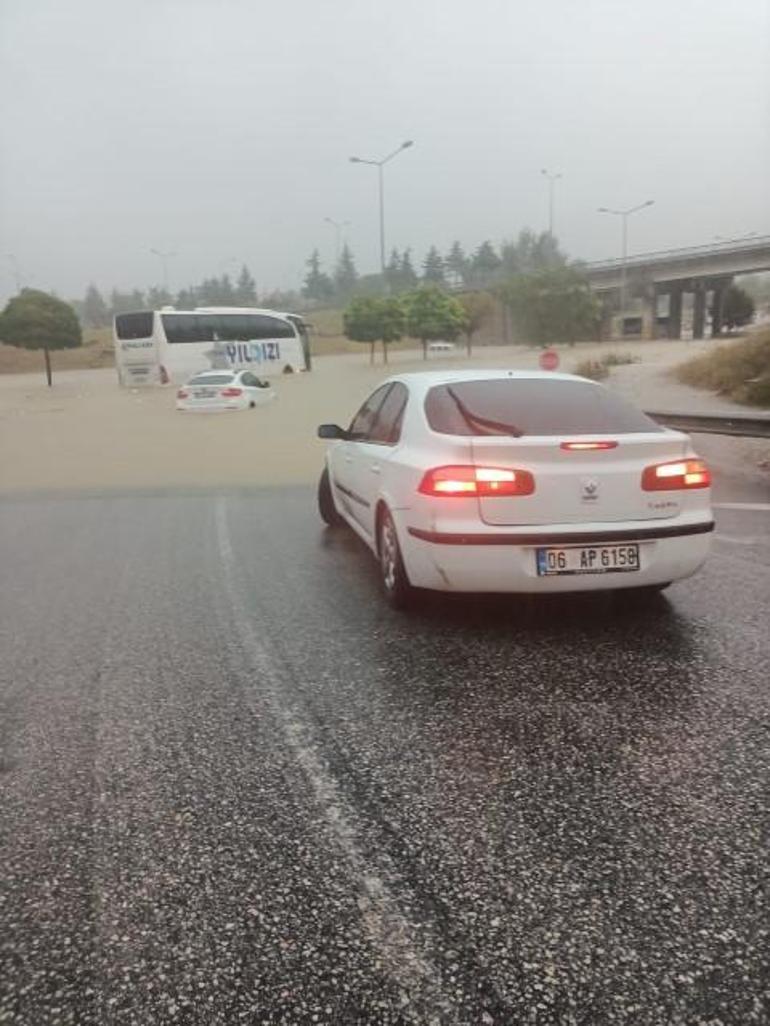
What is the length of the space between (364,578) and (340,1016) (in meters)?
4.05

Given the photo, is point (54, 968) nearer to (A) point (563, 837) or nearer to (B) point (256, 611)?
(A) point (563, 837)

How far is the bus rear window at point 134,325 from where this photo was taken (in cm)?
3571

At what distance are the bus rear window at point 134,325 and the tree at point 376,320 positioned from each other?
26307mm

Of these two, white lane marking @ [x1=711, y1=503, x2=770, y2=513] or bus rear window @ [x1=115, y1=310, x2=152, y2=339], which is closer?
white lane marking @ [x1=711, y1=503, x2=770, y2=513]

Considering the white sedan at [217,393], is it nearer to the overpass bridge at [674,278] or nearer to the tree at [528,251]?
the overpass bridge at [674,278]

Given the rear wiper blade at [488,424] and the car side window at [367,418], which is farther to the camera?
the car side window at [367,418]

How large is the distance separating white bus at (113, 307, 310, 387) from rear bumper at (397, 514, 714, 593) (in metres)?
33.5

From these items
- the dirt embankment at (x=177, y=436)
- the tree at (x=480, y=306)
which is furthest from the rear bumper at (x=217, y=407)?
the tree at (x=480, y=306)

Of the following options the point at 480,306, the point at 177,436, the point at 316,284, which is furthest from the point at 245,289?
the point at 177,436

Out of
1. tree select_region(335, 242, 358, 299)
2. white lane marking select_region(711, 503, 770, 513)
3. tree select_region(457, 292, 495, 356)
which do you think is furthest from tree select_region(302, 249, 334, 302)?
white lane marking select_region(711, 503, 770, 513)

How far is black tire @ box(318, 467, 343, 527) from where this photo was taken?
7918 millimetres

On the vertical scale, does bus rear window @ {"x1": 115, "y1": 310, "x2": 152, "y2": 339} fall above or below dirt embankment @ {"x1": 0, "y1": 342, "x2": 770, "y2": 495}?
above

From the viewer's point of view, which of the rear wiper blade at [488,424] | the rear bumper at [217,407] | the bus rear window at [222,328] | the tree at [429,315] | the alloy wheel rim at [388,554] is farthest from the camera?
the tree at [429,315]

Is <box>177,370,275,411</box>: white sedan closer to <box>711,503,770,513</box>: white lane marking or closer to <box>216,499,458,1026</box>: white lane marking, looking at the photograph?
<box>711,503,770,513</box>: white lane marking
